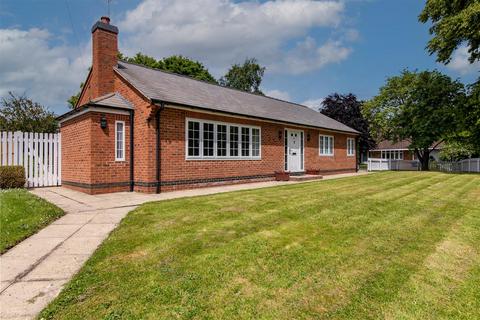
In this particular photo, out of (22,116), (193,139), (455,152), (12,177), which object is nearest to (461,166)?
(455,152)

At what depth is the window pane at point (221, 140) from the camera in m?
12.1

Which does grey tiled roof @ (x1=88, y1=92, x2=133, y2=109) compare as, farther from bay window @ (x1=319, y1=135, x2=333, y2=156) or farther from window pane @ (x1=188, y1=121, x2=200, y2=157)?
bay window @ (x1=319, y1=135, x2=333, y2=156)

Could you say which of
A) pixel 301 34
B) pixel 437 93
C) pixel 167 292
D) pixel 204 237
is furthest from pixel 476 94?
pixel 167 292

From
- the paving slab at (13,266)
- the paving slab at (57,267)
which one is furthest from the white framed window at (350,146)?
the paving slab at (13,266)

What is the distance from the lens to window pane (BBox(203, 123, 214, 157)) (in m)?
11.6

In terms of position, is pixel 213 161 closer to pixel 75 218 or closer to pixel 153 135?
pixel 153 135

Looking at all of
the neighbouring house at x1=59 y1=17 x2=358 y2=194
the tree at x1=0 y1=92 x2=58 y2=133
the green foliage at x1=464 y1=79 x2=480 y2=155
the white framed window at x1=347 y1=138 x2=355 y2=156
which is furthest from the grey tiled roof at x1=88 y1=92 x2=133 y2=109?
the green foliage at x1=464 y1=79 x2=480 y2=155

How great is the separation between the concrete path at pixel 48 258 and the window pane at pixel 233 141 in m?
6.56

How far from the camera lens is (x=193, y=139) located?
1120cm

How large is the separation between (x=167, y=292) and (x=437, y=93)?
1122 inches

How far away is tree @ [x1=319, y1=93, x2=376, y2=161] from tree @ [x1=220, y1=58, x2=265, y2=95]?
44.3 feet

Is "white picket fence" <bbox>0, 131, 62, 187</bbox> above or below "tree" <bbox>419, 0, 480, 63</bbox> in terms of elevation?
below

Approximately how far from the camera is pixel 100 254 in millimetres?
3854

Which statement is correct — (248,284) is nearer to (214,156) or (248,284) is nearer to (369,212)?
(369,212)
